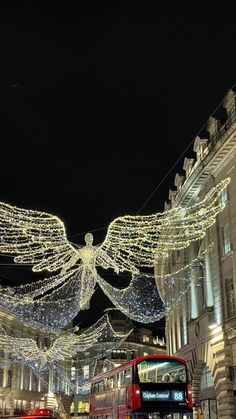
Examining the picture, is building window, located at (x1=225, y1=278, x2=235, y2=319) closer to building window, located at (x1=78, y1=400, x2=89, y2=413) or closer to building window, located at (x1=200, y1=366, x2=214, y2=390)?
building window, located at (x1=200, y1=366, x2=214, y2=390)

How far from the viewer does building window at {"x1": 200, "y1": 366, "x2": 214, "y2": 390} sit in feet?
116

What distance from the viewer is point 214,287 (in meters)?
34.0

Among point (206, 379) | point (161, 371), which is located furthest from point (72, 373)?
point (161, 371)

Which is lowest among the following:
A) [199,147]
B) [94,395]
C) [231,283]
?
[94,395]

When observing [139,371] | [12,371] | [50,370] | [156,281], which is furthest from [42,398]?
[139,371]

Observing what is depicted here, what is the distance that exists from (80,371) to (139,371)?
9321 cm

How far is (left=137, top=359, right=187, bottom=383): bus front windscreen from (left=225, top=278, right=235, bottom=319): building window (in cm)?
→ 933

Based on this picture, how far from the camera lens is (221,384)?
3147 centimetres

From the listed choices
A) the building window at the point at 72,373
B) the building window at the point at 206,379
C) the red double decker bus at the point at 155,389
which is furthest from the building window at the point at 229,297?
the building window at the point at 72,373

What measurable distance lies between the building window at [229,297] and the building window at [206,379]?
591 cm

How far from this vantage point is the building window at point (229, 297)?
31.1 meters

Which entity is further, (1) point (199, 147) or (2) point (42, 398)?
(2) point (42, 398)

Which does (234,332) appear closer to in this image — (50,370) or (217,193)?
(217,193)

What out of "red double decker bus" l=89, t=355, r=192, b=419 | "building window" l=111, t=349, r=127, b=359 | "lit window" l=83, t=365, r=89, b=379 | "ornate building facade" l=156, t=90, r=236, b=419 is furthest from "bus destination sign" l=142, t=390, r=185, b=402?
"lit window" l=83, t=365, r=89, b=379
